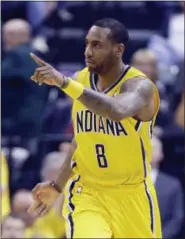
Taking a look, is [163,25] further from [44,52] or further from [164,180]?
[164,180]

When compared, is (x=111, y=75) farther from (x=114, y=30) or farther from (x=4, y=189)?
(x=4, y=189)

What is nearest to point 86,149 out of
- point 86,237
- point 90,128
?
point 90,128

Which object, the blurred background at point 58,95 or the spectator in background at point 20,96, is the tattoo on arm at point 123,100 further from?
the spectator in background at point 20,96

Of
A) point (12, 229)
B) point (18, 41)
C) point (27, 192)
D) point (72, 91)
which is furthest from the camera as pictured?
point (18, 41)

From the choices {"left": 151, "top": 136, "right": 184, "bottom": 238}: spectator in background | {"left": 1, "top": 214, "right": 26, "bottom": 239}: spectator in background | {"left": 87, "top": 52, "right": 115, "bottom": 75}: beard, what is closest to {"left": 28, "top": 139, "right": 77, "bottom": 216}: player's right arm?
{"left": 87, "top": 52, "right": 115, "bottom": 75}: beard

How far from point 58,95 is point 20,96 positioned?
0.91 meters

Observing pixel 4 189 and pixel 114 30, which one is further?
pixel 4 189

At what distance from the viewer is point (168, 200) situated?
8.67 metres

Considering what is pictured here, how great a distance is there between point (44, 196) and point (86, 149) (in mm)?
447

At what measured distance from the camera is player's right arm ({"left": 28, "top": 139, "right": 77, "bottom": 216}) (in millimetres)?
6164

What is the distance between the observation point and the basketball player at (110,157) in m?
5.80

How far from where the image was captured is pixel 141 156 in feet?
19.7

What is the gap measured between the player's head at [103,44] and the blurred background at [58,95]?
251cm

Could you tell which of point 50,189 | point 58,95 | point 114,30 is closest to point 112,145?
point 50,189
